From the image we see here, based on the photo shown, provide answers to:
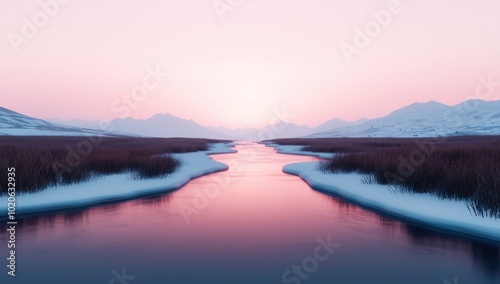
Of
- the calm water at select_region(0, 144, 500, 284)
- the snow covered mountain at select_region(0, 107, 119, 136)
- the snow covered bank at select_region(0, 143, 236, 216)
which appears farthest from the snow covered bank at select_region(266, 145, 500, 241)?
the snow covered mountain at select_region(0, 107, 119, 136)

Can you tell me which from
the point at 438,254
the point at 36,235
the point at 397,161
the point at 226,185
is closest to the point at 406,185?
the point at 397,161

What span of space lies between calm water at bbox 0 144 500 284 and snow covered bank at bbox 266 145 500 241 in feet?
1.73

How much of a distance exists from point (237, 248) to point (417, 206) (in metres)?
6.68

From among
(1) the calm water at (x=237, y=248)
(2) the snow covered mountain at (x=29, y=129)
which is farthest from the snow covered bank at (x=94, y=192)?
(2) the snow covered mountain at (x=29, y=129)

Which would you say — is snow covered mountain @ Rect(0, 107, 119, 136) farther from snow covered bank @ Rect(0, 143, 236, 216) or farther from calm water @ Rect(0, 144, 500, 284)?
calm water @ Rect(0, 144, 500, 284)

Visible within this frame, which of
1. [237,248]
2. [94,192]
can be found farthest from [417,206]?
[94,192]

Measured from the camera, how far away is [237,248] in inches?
350

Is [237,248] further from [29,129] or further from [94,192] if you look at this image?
[29,129]

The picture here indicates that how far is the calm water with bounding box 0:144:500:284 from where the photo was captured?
727 cm

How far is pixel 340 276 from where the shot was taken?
7.32 meters

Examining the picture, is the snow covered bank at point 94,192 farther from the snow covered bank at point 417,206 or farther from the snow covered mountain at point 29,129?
the snow covered mountain at point 29,129

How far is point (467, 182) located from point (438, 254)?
4.45 m

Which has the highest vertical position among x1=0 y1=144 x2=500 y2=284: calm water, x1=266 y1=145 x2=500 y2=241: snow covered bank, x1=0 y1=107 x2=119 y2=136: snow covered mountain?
x1=0 y1=107 x2=119 y2=136: snow covered mountain

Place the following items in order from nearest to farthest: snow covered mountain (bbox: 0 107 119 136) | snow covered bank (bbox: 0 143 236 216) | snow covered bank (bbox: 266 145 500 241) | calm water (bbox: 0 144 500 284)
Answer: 1. calm water (bbox: 0 144 500 284)
2. snow covered bank (bbox: 266 145 500 241)
3. snow covered bank (bbox: 0 143 236 216)
4. snow covered mountain (bbox: 0 107 119 136)
